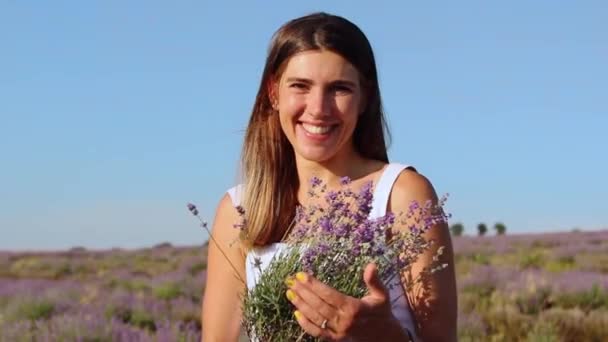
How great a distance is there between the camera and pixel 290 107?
265 centimetres

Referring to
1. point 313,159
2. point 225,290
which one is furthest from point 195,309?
point 313,159

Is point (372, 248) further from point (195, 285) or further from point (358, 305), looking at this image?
point (195, 285)

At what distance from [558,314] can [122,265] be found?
49.7ft

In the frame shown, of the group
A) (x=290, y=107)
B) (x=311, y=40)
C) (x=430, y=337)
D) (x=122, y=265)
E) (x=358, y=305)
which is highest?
(x=311, y=40)

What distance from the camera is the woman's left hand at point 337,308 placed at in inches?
78.1

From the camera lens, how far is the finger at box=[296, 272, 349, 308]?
198cm

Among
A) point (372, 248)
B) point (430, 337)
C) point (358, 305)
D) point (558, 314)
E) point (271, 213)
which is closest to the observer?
point (358, 305)

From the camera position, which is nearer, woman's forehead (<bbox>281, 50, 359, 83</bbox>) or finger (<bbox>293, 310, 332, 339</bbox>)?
finger (<bbox>293, 310, 332, 339</bbox>)

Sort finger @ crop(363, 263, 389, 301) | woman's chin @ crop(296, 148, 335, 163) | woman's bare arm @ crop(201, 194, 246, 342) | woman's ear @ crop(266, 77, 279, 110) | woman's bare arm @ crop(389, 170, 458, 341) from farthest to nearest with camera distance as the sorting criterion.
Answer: woman's bare arm @ crop(201, 194, 246, 342), woman's ear @ crop(266, 77, 279, 110), woman's chin @ crop(296, 148, 335, 163), woman's bare arm @ crop(389, 170, 458, 341), finger @ crop(363, 263, 389, 301)

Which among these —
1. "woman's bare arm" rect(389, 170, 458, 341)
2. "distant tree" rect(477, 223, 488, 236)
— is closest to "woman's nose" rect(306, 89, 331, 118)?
"woman's bare arm" rect(389, 170, 458, 341)

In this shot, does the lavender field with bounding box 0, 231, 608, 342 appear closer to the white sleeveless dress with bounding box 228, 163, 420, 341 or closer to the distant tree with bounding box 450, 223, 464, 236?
the white sleeveless dress with bounding box 228, 163, 420, 341

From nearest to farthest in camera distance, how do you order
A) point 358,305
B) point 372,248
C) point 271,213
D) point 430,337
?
1. point 358,305
2. point 372,248
3. point 430,337
4. point 271,213

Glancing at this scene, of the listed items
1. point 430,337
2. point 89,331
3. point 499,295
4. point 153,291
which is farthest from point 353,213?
point 153,291

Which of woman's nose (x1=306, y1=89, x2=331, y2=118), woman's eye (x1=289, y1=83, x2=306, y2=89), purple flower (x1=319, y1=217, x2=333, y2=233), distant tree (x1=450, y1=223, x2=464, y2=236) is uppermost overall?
woman's eye (x1=289, y1=83, x2=306, y2=89)
